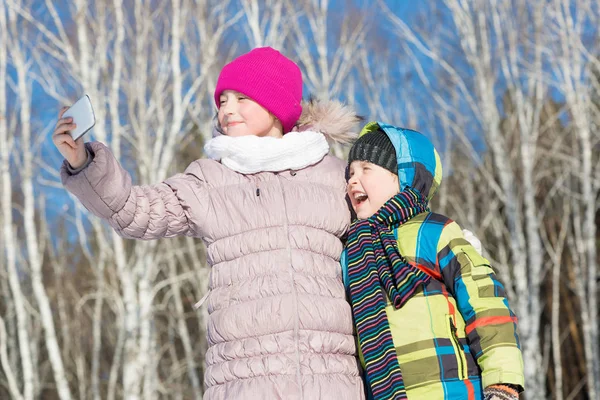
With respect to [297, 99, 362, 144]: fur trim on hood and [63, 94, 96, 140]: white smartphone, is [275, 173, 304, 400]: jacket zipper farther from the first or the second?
[63, 94, 96, 140]: white smartphone

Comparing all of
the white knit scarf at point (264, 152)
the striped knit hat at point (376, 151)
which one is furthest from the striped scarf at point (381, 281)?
the white knit scarf at point (264, 152)

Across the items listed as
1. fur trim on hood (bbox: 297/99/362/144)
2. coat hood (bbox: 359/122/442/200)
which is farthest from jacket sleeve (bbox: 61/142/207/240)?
coat hood (bbox: 359/122/442/200)

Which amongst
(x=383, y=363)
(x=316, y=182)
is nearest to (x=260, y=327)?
(x=383, y=363)

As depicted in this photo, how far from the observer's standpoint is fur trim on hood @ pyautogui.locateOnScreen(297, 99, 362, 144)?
277cm

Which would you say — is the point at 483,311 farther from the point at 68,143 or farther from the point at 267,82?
the point at 68,143

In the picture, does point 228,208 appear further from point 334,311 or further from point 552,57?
point 552,57

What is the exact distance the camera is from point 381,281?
94.2 inches

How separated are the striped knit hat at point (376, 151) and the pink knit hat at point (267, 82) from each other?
274 millimetres

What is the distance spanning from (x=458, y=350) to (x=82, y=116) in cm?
127

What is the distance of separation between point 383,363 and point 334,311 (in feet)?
0.72

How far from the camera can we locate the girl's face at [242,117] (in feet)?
8.68

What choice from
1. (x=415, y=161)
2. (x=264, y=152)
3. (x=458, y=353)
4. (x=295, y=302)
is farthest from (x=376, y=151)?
(x=458, y=353)

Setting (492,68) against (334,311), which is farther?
(492,68)

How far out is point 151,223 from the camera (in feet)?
7.86
